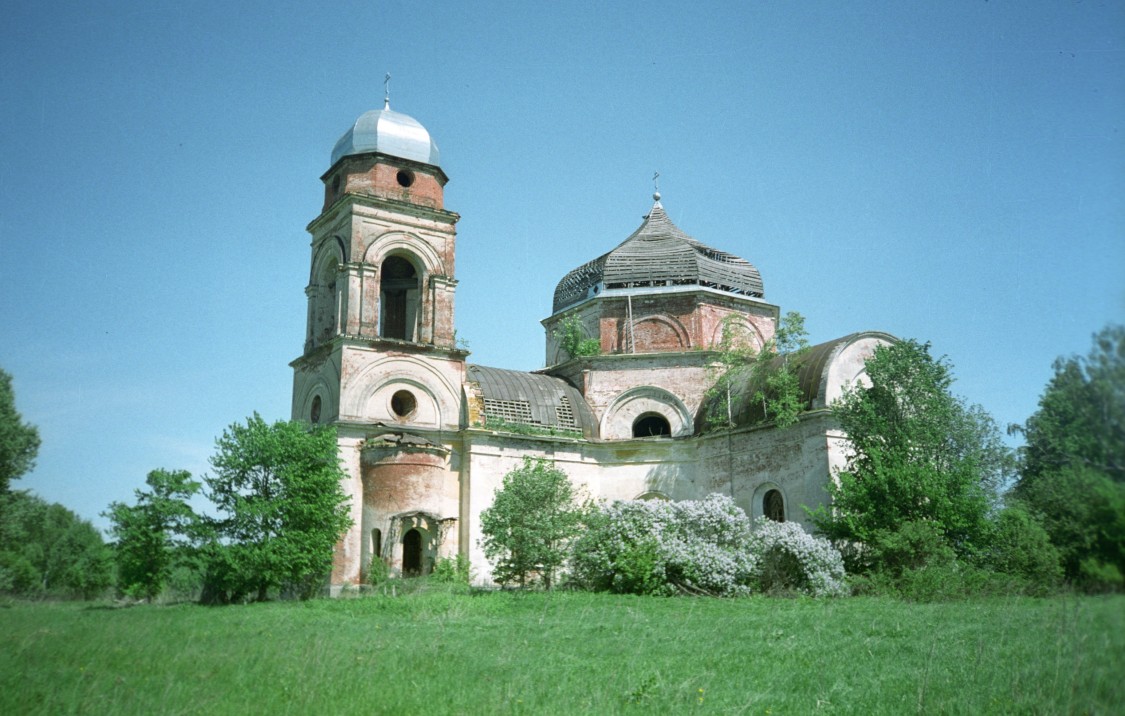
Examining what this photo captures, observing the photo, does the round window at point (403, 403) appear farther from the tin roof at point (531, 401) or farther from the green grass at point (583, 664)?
the green grass at point (583, 664)

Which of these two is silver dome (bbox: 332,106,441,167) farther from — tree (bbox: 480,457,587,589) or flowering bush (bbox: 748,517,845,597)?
flowering bush (bbox: 748,517,845,597)

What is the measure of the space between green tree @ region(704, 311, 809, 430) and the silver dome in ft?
36.4

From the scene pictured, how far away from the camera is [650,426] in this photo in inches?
1117

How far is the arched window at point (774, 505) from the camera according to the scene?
23844 mm

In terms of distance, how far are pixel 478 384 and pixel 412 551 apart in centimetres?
541

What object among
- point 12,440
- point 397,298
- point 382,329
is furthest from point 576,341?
point 12,440

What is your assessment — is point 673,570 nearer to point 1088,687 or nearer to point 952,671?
point 952,671

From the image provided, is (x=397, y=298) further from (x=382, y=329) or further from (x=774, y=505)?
(x=774, y=505)

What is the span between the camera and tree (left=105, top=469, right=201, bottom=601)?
19.2m

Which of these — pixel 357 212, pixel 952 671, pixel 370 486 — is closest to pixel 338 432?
pixel 370 486

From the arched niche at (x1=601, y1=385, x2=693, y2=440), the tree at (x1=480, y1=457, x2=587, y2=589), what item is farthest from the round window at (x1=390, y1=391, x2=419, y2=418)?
the arched niche at (x1=601, y1=385, x2=693, y2=440)

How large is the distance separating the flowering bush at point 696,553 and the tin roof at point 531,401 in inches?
246


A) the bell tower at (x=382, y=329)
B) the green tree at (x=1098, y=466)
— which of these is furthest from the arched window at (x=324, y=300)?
the green tree at (x=1098, y=466)

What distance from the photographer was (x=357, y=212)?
25.5 m
